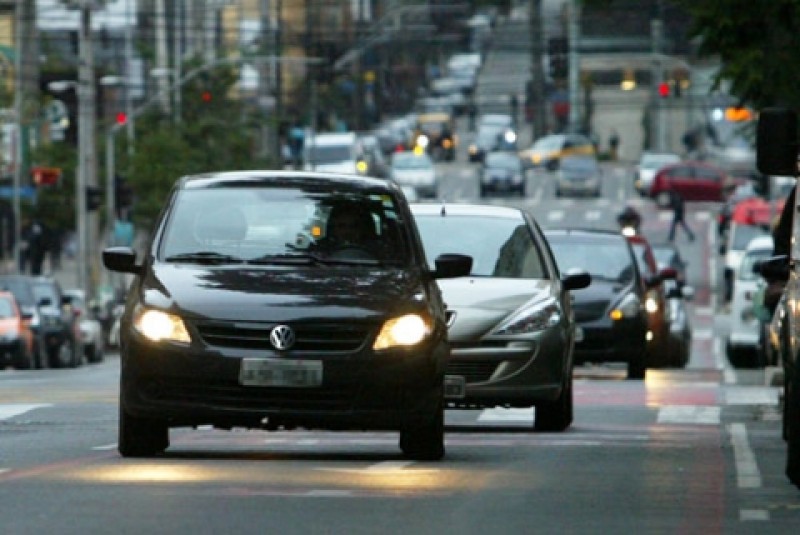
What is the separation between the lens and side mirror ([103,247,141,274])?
17.4 metres

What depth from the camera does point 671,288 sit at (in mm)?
39062

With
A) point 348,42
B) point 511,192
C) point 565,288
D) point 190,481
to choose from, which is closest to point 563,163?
point 511,192

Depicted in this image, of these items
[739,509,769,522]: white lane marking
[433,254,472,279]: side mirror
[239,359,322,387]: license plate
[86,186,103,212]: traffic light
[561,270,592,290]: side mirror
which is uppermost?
[433,254,472,279]: side mirror

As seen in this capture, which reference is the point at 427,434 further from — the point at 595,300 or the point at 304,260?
the point at 595,300

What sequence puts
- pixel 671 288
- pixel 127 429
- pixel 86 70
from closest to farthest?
1. pixel 127 429
2. pixel 671 288
3. pixel 86 70

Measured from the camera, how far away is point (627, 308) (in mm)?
29656

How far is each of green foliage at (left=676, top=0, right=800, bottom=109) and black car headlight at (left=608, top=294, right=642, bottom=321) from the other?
418 centimetres

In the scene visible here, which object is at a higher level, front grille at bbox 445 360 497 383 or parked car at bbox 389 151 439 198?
front grille at bbox 445 360 497 383

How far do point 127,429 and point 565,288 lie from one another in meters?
5.65

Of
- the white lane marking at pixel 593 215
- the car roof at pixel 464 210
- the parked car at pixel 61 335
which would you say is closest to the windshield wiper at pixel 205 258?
the car roof at pixel 464 210

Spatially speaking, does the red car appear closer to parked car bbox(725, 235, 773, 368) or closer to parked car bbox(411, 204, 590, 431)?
parked car bbox(725, 235, 773, 368)

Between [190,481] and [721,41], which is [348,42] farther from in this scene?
[190,481]

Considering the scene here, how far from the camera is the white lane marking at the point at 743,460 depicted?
51.5 ft

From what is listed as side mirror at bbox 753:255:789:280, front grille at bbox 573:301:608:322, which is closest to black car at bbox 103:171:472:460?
side mirror at bbox 753:255:789:280
